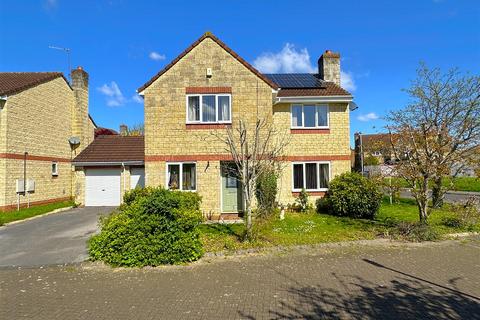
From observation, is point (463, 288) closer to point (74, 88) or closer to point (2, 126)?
point (2, 126)

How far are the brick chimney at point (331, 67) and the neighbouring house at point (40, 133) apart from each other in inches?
659

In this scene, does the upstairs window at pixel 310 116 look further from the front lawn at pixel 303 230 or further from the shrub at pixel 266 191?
the front lawn at pixel 303 230

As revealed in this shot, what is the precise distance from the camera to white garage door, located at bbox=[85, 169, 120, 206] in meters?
18.4

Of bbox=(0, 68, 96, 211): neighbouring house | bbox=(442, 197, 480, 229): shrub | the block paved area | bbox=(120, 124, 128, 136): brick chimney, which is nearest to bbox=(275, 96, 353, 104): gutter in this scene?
bbox=(442, 197, 480, 229): shrub

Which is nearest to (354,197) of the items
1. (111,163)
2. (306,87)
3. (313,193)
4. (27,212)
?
(313,193)

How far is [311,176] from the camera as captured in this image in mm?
14883

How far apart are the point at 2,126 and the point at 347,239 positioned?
17.5 metres

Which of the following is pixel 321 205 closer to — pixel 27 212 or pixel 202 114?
pixel 202 114

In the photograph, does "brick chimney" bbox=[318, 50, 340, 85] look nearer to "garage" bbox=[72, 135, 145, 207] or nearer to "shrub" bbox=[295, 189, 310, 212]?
"shrub" bbox=[295, 189, 310, 212]

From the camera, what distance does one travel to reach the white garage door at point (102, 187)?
1839 centimetres

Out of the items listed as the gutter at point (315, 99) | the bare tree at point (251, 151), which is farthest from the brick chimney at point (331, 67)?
the bare tree at point (251, 151)

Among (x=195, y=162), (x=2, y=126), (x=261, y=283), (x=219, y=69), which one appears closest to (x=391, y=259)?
(x=261, y=283)

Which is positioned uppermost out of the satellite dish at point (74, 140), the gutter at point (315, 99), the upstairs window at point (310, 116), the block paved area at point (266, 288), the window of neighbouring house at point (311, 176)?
the gutter at point (315, 99)

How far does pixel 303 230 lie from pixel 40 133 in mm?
16830
